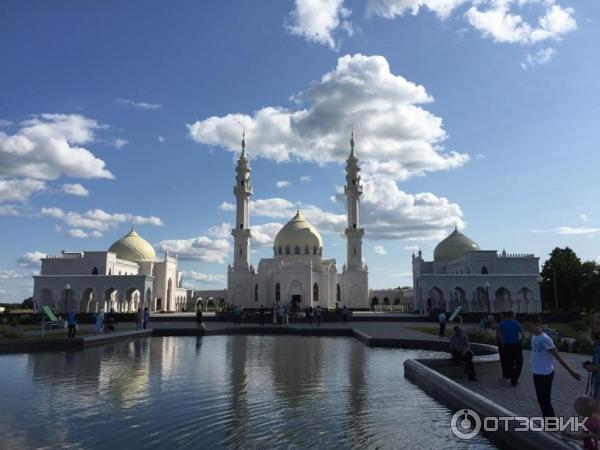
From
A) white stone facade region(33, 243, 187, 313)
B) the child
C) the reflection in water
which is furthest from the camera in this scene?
white stone facade region(33, 243, 187, 313)

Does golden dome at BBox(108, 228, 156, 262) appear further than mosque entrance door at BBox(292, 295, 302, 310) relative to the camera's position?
Yes

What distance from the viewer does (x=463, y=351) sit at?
457 inches

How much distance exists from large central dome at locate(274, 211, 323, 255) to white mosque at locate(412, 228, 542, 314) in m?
11.4

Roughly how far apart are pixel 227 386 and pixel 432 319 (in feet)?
96.2

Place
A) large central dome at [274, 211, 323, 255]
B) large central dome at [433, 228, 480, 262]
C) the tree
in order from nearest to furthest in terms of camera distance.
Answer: the tree < large central dome at [433, 228, 480, 262] < large central dome at [274, 211, 323, 255]

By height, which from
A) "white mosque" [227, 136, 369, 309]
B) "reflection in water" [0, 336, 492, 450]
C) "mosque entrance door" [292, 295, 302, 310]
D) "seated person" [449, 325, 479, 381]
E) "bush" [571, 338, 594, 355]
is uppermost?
"white mosque" [227, 136, 369, 309]

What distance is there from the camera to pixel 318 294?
57562 mm

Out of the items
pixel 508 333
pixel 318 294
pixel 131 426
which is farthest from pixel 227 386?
pixel 318 294

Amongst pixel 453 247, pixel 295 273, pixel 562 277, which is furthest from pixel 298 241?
pixel 562 277

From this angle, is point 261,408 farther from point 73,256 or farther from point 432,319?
point 73,256

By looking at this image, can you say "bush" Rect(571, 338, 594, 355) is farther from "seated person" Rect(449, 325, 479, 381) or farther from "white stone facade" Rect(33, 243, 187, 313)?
"white stone facade" Rect(33, 243, 187, 313)

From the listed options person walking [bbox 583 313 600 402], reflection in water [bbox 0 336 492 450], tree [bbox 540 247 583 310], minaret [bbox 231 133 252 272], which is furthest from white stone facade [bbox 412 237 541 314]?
person walking [bbox 583 313 600 402]

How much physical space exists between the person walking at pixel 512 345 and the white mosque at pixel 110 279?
41.5m

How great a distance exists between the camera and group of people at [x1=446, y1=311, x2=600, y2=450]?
543cm
